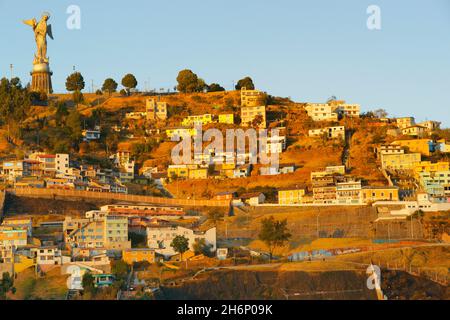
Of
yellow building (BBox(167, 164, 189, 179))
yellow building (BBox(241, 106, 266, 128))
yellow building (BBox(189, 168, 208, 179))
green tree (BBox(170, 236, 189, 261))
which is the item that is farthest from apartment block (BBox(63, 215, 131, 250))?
yellow building (BBox(241, 106, 266, 128))

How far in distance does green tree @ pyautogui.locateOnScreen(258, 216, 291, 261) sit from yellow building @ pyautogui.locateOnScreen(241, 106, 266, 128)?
2115cm

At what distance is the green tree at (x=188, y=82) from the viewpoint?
85750mm

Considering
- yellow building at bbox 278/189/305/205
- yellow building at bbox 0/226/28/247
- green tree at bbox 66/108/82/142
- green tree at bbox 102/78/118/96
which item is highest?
green tree at bbox 102/78/118/96

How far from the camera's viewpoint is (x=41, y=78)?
85.0 metres

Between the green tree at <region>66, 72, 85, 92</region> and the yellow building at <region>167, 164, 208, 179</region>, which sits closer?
the yellow building at <region>167, 164, 208, 179</region>

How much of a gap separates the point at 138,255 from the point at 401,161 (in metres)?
21.9

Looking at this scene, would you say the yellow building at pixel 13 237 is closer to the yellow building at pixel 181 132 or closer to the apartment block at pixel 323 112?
the yellow building at pixel 181 132

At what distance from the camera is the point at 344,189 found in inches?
2539

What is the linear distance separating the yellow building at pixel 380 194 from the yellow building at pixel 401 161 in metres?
6.40

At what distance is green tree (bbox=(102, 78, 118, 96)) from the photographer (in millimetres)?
86188

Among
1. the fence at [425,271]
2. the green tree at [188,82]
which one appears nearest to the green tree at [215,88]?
the green tree at [188,82]

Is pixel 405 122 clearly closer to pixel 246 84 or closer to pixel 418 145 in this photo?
pixel 418 145

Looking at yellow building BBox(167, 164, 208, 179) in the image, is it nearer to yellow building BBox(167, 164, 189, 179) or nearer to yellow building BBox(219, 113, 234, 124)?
yellow building BBox(167, 164, 189, 179)

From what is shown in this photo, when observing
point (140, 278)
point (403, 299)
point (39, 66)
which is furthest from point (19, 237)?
point (39, 66)
